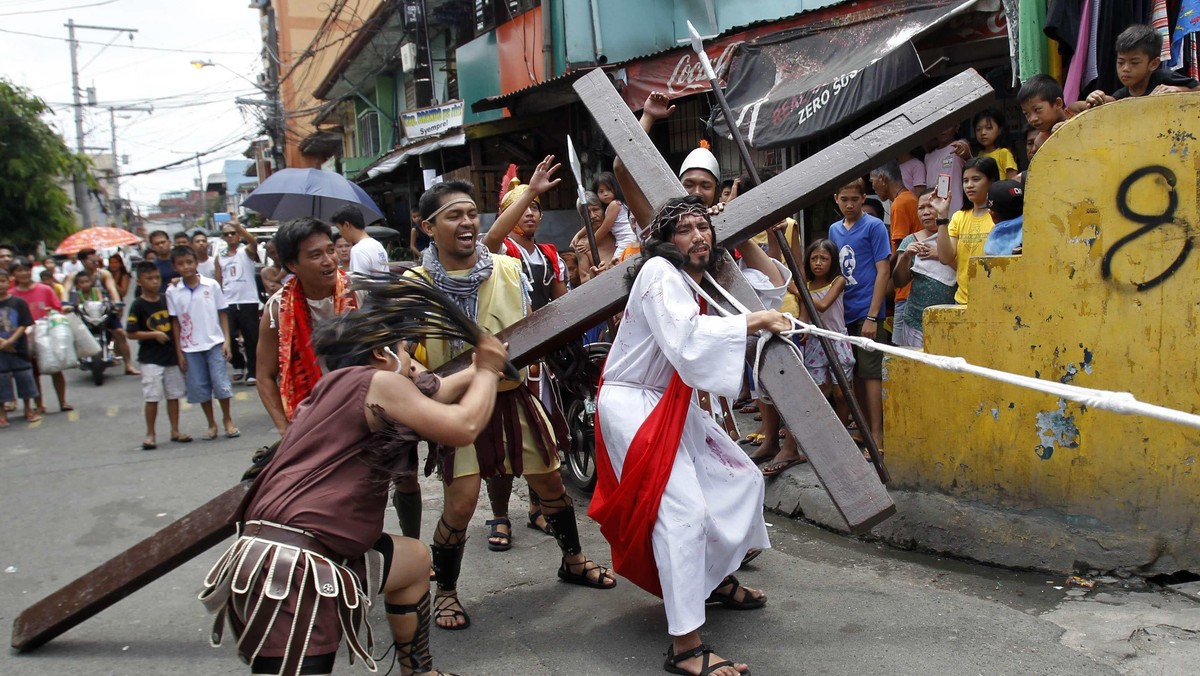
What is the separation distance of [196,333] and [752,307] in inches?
243

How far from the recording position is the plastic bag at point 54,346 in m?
9.77

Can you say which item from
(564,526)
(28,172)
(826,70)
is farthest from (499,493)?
(28,172)

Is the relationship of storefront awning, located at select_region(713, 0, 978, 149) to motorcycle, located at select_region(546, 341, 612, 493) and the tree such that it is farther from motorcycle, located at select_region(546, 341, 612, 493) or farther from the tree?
the tree

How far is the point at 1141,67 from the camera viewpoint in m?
4.40

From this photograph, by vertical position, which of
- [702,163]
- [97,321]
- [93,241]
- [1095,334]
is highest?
[93,241]

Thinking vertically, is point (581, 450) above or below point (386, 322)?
below

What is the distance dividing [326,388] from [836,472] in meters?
1.66

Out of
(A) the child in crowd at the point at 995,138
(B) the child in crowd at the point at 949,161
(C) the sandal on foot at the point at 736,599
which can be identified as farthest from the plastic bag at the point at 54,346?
(A) the child in crowd at the point at 995,138

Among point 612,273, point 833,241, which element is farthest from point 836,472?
point 833,241

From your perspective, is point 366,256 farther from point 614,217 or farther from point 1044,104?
point 1044,104

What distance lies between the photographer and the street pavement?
3.29 metres

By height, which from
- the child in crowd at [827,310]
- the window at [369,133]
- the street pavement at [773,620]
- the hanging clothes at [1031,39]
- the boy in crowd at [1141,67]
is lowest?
the street pavement at [773,620]

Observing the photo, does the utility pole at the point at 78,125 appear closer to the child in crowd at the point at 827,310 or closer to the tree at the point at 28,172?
the tree at the point at 28,172

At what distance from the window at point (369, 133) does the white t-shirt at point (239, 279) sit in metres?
16.0
